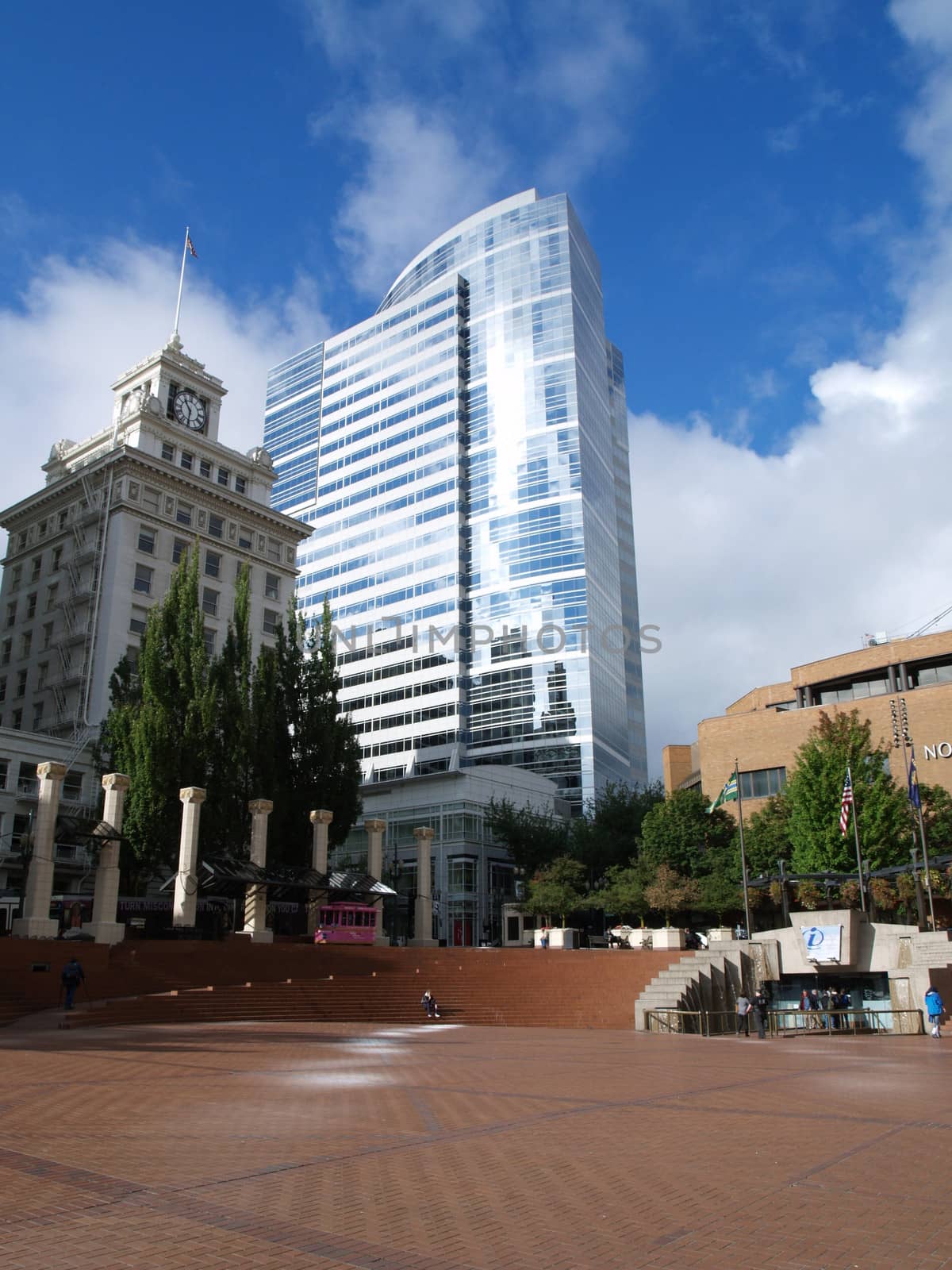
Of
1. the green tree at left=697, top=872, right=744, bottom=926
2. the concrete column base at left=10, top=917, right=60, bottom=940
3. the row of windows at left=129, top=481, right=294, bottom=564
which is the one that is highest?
the row of windows at left=129, top=481, right=294, bottom=564

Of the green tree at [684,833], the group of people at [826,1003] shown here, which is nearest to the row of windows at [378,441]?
the green tree at [684,833]

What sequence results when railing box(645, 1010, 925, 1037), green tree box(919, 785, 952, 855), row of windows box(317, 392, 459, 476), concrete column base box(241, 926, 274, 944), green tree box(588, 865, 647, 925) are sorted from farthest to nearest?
row of windows box(317, 392, 459, 476)
green tree box(588, 865, 647, 925)
green tree box(919, 785, 952, 855)
concrete column base box(241, 926, 274, 944)
railing box(645, 1010, 925, 1037)

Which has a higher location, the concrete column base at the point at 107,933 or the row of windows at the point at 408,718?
the row of windows at the point at 408,718

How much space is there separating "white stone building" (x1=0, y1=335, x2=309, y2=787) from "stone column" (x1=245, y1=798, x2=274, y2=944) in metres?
22.8

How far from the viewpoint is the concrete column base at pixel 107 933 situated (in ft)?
103

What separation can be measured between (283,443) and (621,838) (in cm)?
9933

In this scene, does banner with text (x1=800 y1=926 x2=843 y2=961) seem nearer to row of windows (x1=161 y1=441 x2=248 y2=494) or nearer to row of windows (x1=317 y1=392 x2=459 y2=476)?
row of windows (x1=161 y1=441 x2=248 y2=494)

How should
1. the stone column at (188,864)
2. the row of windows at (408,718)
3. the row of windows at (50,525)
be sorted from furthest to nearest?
the row of windows at (408,718) < the row of windows at (50,525) < the stone column at (188,864)

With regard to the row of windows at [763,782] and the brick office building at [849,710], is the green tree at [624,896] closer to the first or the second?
the brick office building at [849,710]

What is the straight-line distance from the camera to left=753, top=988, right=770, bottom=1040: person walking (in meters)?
27.6

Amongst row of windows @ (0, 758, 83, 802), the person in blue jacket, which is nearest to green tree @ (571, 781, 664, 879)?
row of windows @ (0, 758, 83, 802)

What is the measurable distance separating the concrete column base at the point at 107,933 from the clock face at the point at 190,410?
48.5 m

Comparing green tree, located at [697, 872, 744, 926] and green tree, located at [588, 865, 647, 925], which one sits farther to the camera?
green tree, located at [588, 865, 647, 925]

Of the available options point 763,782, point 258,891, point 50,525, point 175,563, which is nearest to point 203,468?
point 175,563
